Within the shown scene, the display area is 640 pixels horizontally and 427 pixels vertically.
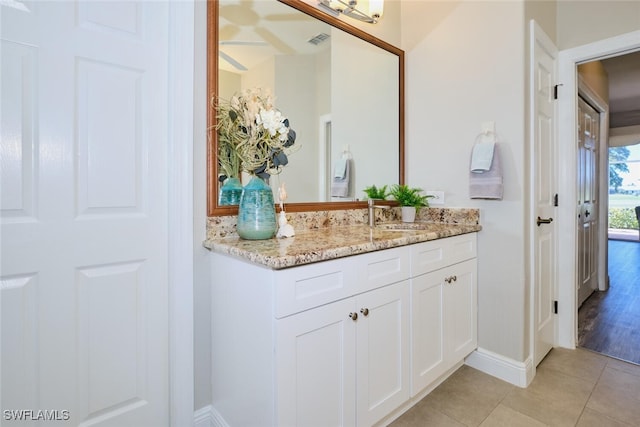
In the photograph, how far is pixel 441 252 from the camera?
1773 millimetres

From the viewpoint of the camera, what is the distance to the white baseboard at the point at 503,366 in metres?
1.90

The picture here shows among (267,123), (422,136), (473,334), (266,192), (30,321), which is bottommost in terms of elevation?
(473,334)

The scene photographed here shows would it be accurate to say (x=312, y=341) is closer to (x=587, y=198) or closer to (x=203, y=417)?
(x=203, y=417)

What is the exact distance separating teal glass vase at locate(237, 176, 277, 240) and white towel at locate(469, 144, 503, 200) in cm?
130

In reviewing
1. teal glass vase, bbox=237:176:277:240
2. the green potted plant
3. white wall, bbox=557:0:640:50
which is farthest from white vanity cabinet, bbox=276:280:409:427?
white wall, bbox=557:0:640:50

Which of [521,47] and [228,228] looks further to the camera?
[521,47]

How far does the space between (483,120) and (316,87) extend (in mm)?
1057

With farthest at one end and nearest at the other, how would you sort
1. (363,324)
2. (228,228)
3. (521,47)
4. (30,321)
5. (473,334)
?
1. (473,334)
2. (521,47)
3. (228,228)
4. (363,324)
5. (30,321)

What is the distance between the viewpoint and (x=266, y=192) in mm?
1439

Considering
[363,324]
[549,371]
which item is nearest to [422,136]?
[363,324]

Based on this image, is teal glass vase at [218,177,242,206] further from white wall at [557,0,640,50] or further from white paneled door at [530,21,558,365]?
white wall at [557,0,640,50]

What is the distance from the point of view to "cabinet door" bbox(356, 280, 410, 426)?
1348 mm

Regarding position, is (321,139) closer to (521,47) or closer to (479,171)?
(479,171)

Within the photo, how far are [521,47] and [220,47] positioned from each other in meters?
1.67
